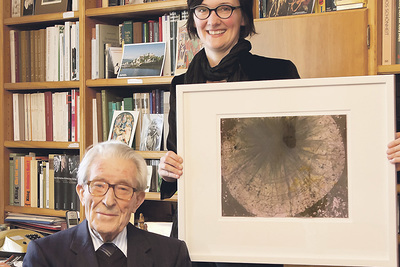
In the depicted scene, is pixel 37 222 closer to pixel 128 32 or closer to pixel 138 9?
pixel 128 32

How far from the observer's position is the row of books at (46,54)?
304cm

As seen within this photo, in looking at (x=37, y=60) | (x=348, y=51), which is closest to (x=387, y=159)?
(x=348, y=51)

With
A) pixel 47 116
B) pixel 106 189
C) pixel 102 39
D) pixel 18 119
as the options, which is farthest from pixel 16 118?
pixel 106 189

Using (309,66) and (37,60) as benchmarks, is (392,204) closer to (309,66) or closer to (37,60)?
(309,66)

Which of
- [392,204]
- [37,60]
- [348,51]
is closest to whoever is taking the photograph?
[392,204]

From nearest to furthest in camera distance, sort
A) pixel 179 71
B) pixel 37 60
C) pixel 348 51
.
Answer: pixel 348 51 → pixel 179 71 → pixel 37 60

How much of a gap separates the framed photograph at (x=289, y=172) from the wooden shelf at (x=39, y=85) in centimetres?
176

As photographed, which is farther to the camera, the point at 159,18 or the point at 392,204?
the point at 159,18

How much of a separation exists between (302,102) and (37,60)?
2.30m

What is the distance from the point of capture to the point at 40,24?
3279 millimetres

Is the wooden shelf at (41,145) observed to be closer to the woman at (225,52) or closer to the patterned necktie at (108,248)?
the woman at (225,52)

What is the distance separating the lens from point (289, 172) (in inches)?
53.4

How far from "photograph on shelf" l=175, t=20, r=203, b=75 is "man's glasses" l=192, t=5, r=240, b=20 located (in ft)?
3.66

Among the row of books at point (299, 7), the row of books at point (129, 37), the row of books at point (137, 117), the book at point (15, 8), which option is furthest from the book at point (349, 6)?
the book at point (15, 8)
